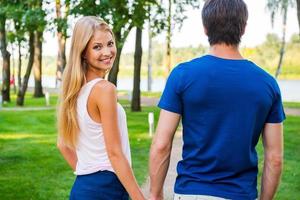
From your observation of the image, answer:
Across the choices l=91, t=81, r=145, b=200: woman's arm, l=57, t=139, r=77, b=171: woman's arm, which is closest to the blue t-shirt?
l=91, t=81, r=145, b=200: woman's arm

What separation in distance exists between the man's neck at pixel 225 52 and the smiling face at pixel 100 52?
646 mm

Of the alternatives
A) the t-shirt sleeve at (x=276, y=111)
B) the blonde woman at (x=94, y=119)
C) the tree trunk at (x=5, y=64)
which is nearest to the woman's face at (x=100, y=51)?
the blonde woman at (x=94, y=119)

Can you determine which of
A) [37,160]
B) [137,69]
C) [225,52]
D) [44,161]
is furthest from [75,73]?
[137,69]

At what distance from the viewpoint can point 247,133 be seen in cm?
249

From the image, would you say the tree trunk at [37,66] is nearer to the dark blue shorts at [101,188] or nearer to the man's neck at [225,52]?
the dark blue shorts at [101,188]

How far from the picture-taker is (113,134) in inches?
108

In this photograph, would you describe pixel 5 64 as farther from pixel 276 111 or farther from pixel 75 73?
pixel 276 111

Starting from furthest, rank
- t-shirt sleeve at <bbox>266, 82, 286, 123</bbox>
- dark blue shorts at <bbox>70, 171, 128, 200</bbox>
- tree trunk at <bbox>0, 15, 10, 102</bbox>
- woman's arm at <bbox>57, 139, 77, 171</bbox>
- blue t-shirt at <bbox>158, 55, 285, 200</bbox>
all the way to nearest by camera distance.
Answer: tree trunk at <bbox>0, 15, 10, 102</bbox> → woman's arm at <bbox>57, 139, 77, 171</bbox> → dark blue shorts at <bbox>70, 171, 128, 200</bbox> → t-shirt sleeve at <bbox>266, 82, 286, 123</bbox> → blue t-shirt at <bbox>158, 55, 285, 200</bbox>

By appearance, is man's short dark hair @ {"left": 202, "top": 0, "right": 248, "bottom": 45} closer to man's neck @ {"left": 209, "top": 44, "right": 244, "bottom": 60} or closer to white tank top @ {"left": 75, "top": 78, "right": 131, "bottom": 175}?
man's neck @ {"left": 209, "top": 44, "right": 244, "bottom": 60}

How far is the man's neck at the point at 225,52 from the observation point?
2.51 m

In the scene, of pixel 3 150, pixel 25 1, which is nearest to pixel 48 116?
pixel 25 1

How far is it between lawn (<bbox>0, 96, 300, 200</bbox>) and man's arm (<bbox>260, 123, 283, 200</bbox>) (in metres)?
5.29

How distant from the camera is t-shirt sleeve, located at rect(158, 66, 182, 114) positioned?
2439 millimetres

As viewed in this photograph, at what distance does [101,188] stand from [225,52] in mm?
958
